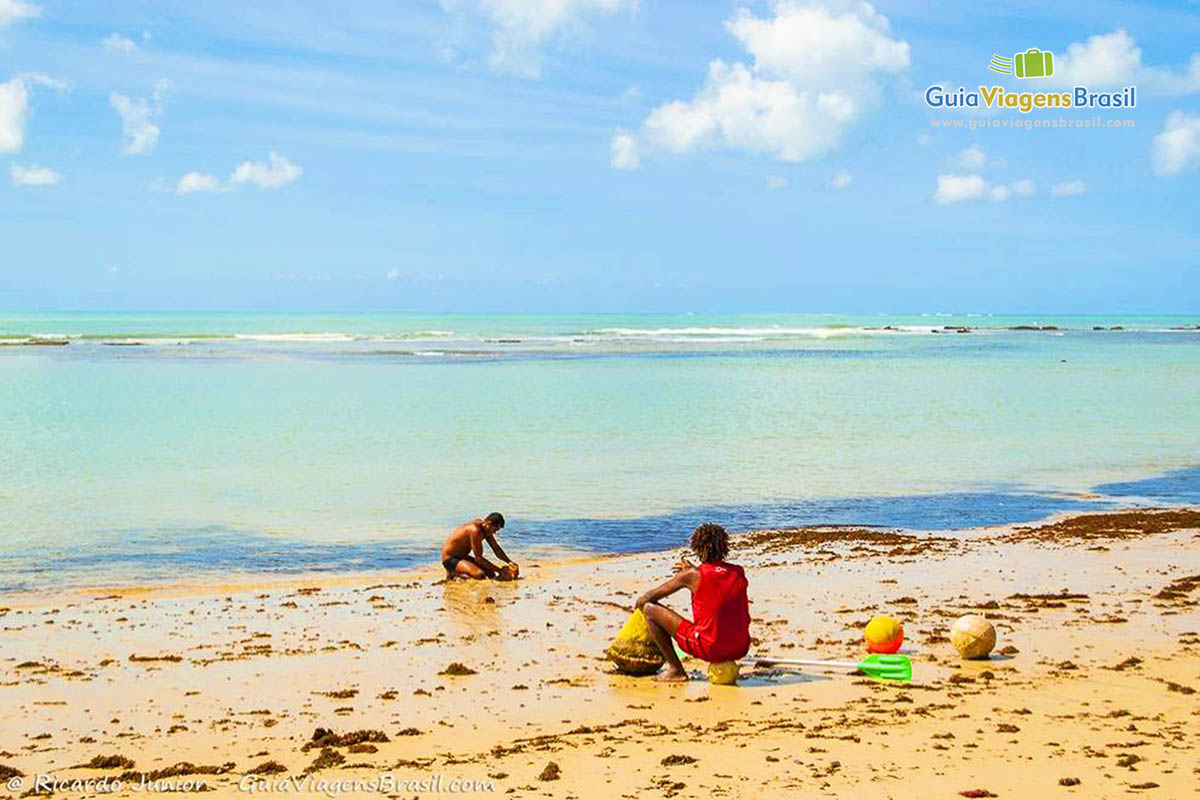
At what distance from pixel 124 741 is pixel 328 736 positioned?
4.23 feet

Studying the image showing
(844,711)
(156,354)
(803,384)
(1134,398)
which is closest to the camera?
(844,711)

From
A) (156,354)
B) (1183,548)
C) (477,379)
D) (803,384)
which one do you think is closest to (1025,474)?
(1183,548)

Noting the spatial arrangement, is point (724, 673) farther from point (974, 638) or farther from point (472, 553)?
point (472, 553)

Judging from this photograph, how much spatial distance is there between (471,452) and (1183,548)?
13599 mm

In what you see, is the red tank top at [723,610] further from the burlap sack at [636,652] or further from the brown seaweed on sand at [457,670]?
the brown seaweed on sand at [457,670]

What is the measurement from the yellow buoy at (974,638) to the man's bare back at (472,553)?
5.32 m

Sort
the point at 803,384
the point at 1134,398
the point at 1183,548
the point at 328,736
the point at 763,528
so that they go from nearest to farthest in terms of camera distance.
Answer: the point at 328,736 < the point at 1183,548 < the point at 763,528 < the point at 1134,398 < the point at 803,384

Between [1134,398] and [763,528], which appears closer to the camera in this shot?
[763,528]

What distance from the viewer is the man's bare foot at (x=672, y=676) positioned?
351 inches

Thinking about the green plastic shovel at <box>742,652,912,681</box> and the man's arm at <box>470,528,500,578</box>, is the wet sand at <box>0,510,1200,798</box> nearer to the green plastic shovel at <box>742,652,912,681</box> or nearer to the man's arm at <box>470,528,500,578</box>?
the green plastic shovel at <box>742,652,912,681</box>

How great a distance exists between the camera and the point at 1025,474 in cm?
2197

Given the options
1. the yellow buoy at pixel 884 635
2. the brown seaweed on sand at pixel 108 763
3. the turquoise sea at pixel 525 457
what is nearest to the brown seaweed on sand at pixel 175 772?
the brown seaweed on sand at pixel 108 763

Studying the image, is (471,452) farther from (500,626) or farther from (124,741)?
(124,741)

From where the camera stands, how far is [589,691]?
862 cm
